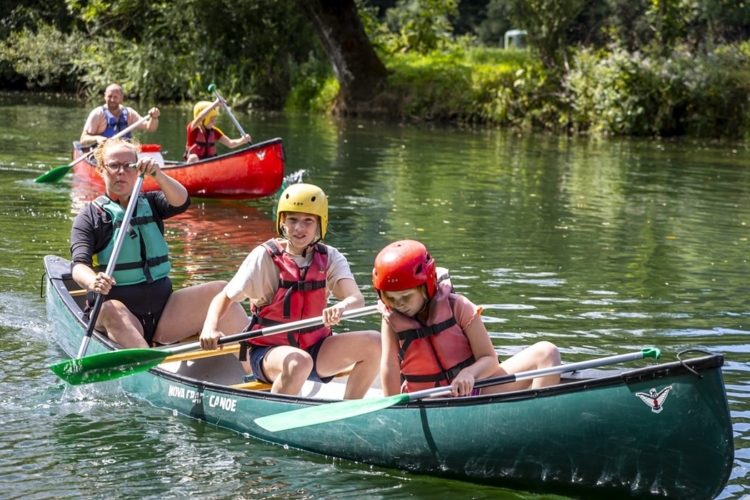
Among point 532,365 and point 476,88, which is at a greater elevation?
point 476,88

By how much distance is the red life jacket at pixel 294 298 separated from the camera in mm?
5473

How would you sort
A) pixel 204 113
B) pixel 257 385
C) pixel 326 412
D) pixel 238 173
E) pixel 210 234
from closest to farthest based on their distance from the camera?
1. pixel 326 412
2. pixel 257 385
3. pixel 210 234
4. pixel 238 173
5. pixel 204 113

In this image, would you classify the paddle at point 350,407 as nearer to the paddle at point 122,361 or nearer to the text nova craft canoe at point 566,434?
the text nova craft canoe at point 566,434

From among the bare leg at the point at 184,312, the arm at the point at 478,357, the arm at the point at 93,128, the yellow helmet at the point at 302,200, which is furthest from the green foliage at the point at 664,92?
the arm at the point at 478,357

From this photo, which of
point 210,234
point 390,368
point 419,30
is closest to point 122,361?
point 390,368

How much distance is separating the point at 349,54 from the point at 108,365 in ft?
72.1

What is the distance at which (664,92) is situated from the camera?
2269 centimetres

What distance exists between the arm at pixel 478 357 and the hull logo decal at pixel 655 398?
0.72 meters

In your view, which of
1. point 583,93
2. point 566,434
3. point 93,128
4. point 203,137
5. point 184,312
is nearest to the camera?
point 566,434

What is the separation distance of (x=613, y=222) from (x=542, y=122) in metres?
13.1

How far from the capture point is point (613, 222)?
1211 cm

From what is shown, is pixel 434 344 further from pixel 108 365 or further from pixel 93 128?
pixel 93 128

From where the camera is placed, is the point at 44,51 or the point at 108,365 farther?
the point at 44,51

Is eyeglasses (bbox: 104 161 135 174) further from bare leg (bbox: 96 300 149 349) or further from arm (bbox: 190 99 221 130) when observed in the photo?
arm (bbox: 190 99 221 130)
